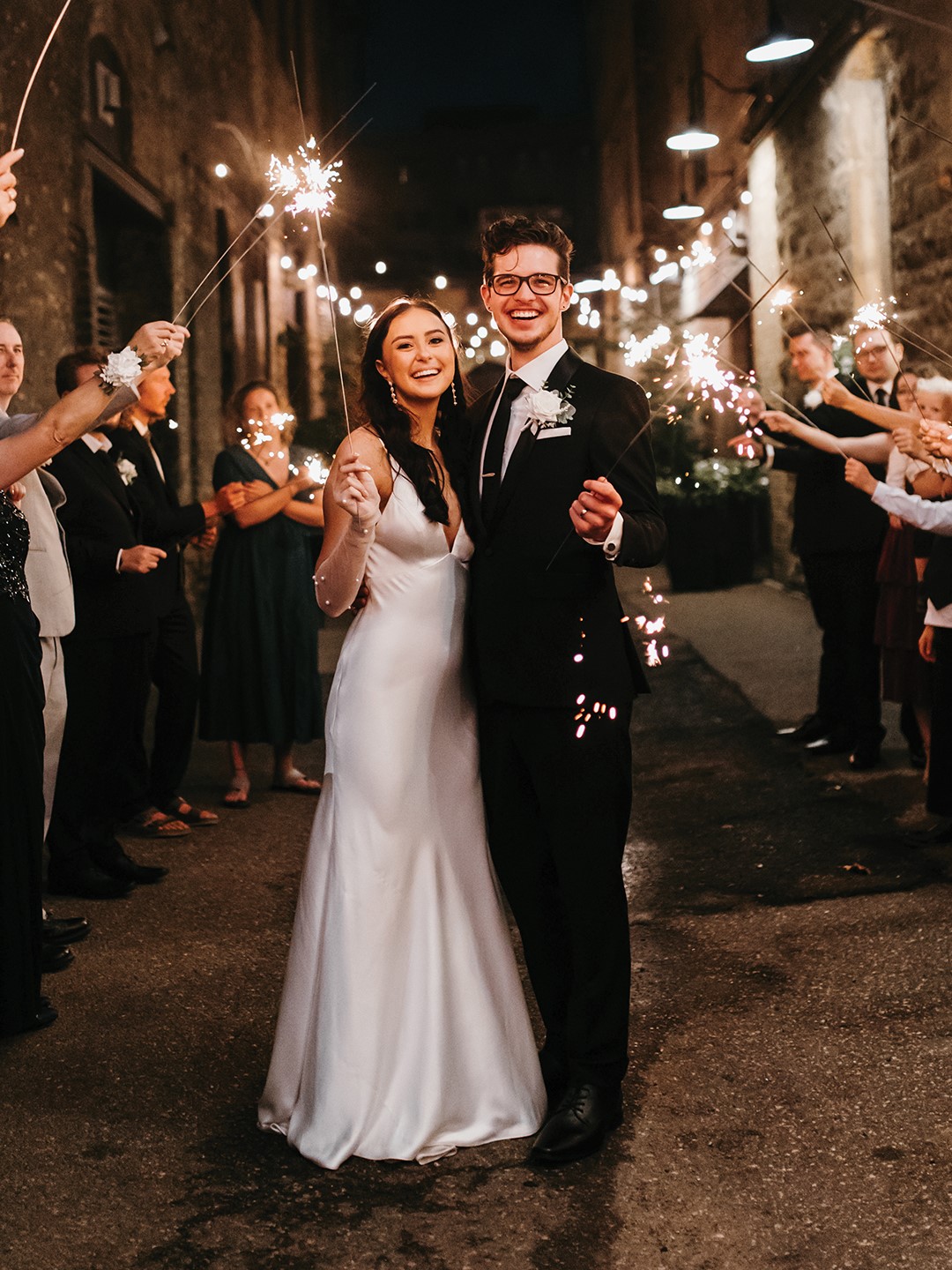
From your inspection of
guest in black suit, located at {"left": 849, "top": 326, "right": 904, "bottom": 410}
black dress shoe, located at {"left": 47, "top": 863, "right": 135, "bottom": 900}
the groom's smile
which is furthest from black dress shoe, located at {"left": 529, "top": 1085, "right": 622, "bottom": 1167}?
guest in black suit, located at {"left": 849, "top": 326, "right": 904, "bottom": 410}

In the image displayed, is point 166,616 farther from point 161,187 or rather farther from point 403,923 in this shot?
point 161,187

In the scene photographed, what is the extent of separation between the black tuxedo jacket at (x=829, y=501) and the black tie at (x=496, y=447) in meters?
4.14

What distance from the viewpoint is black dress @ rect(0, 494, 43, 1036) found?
3797 millimetres

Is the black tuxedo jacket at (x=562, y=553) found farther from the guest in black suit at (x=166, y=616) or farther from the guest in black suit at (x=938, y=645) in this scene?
Answer: the guest in black suit at (x=166, y=616)

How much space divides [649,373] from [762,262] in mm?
3030

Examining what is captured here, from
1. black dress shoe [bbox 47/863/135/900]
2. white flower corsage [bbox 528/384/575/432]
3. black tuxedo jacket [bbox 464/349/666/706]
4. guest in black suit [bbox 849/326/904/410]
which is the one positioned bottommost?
black dress shoe [bbox 47/863/135/900]

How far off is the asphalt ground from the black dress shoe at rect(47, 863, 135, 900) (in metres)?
0.08

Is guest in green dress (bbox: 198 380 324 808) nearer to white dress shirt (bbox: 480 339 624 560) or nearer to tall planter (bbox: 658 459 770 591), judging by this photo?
white dress shirt (bbox: 480 339 624 560)

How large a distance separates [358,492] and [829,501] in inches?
180

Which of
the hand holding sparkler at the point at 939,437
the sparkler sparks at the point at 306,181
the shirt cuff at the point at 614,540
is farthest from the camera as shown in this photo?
the hand holding sparkler at the point at 939,437

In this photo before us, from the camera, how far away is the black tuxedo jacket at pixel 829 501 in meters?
7.03

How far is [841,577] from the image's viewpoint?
7.15 m

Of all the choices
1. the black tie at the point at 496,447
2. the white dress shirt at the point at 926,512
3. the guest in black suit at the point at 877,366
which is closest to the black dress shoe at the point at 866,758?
the white dress shirt at the point at 926,512

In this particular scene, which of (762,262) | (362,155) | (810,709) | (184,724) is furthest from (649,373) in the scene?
(362,155)
